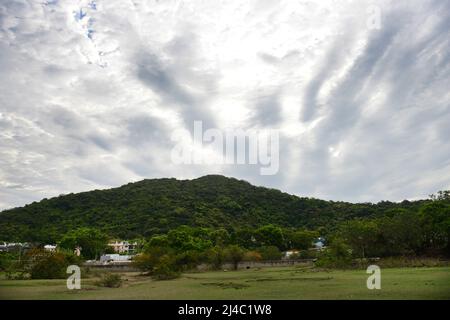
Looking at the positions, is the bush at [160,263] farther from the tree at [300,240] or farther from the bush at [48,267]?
the tree at [300,240]

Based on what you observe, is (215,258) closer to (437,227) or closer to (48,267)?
(48,267)

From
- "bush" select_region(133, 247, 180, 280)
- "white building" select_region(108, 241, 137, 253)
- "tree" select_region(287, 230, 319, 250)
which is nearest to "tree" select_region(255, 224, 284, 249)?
"tree" select_region(287, 230, 319, 250)

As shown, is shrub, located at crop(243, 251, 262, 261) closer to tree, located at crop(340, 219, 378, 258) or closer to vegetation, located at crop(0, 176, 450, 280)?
vegetation, located at crop(0, 176, 450, 280)

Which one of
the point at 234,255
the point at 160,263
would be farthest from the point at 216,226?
the point at 160,263

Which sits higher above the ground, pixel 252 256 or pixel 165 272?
pixel 165 272

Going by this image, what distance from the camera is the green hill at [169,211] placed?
3425 inches

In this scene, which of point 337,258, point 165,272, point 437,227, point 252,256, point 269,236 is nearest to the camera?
point 165,272

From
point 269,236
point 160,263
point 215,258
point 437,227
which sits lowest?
point 215,258

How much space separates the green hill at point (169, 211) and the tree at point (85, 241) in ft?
41.1

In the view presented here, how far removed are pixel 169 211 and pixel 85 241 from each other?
29.6 metres

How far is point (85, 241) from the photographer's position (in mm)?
65750

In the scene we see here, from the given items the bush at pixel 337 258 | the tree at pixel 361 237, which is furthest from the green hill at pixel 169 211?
the bush at pixel 337 258

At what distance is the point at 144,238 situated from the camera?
8350 centimetres
